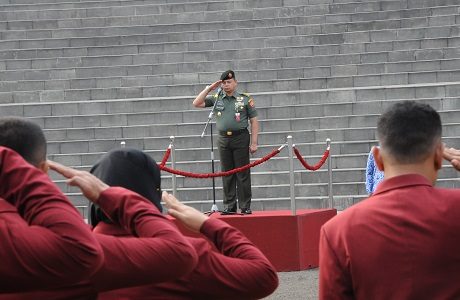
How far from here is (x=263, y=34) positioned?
20.4 meters

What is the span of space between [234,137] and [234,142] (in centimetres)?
6

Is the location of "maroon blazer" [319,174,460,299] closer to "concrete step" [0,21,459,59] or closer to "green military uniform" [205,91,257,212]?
"green military uniform" [205,91,257,212]

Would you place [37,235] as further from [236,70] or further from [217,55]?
[217,55]

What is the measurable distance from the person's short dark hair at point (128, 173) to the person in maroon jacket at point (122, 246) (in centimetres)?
22

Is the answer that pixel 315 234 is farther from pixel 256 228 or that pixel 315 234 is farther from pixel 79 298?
pixel 79 298

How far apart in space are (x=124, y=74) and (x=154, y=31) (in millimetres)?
1512

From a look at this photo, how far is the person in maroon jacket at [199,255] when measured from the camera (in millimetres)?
3576

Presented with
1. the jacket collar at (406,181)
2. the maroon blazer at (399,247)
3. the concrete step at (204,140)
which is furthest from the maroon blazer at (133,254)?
the concrete step at (204,140)

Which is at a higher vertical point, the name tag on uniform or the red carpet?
the name tag on uniform

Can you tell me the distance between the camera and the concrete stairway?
55.5 ft

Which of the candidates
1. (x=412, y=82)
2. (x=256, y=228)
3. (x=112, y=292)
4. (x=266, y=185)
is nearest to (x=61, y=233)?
(x=112, y=292)

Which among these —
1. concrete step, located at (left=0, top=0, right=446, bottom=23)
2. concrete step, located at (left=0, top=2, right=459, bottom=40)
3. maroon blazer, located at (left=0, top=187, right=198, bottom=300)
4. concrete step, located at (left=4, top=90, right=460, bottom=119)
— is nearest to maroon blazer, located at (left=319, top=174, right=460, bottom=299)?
maroon blazer, located at (left=0, top=187, right=198, bottom=300)

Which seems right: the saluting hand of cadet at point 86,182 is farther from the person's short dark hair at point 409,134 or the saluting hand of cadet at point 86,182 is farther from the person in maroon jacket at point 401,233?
the person's short dark hair at point 409,134

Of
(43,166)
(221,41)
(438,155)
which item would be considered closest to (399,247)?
(438,155)
